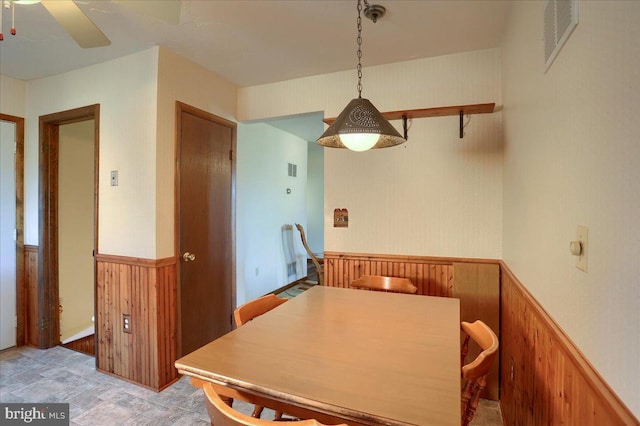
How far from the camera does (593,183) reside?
82 centimetres

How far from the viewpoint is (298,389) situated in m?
0.99

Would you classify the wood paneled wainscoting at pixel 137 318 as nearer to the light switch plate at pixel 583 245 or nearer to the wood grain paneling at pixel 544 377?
the wood grain paneling at pixel 544 377

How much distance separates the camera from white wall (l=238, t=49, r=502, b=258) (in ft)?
8.16

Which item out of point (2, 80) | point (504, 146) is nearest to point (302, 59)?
point (504, 146)

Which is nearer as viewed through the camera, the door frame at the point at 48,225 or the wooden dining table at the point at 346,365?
the wooden dining table at the point at 346,365

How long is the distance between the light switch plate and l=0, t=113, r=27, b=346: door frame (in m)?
4.32

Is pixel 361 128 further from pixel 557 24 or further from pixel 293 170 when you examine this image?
pixel 293 170

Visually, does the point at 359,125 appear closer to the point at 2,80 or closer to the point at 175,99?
the point at 175,99

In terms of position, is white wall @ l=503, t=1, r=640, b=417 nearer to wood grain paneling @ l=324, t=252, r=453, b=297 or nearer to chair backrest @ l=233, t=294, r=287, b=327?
wood grain paneling @ l=324, t=252, r=453, b=297

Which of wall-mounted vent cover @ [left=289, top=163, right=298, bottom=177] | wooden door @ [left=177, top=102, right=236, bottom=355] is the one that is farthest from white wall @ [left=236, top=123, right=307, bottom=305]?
wooden door @ [left=177, top=102, right=236, bottom=355]

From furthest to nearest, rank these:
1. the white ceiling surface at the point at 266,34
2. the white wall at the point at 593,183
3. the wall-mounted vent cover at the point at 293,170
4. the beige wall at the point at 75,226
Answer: the wall-mounted vent cover at the point at 293,170 → the beige wall at the point at 75,226 → the white ceiling surface at the point at 266,34 → the white wall at the point at 593,183

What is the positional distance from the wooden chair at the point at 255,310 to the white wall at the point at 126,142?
3.54 feet

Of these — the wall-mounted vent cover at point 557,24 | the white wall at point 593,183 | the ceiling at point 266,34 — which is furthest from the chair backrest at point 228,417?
the ceiling at point 266,34

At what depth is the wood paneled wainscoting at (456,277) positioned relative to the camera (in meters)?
Answer: 2.45
